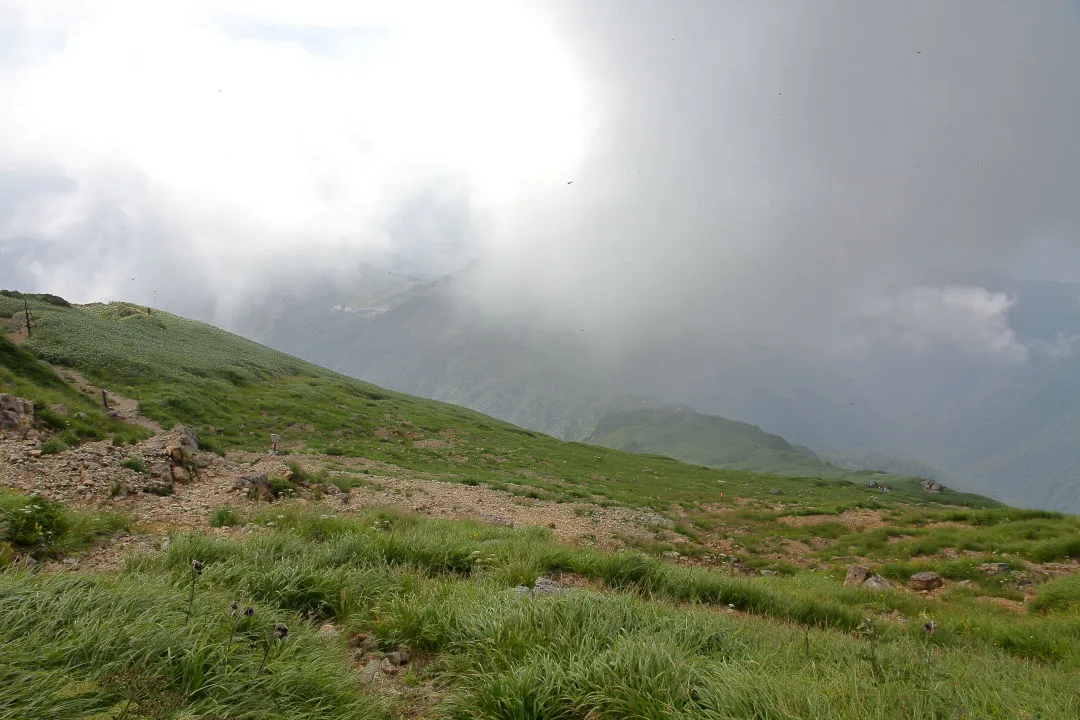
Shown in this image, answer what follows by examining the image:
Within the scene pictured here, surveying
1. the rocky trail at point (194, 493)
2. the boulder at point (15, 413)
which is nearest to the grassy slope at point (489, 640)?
the rocky trail at point (194, 493)

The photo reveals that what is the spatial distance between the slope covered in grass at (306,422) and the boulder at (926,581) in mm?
14264

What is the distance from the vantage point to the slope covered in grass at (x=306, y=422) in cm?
2927

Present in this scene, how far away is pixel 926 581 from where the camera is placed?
13.7m

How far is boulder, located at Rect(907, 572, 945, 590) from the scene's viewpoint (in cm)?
1359

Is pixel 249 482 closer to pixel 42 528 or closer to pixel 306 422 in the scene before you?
pixel 42 528

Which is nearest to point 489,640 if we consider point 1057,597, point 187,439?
point 1057,597

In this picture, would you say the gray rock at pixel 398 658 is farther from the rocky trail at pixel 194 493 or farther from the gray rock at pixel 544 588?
the rocky trail at pixel 194 493

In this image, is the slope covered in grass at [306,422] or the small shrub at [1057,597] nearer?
the small shrub at [1057,597]

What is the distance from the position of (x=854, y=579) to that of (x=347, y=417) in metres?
39.6

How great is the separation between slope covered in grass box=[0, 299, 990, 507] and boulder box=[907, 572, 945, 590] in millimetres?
14264

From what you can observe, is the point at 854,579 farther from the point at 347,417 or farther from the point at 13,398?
the point at 347,417

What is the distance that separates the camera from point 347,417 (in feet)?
142

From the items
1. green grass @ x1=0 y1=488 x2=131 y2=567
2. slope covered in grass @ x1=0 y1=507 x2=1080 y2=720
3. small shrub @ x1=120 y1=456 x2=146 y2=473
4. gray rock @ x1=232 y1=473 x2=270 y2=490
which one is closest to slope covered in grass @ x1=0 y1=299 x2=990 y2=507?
small shrub @ x1=120 y1=456 x2=146 y2=473

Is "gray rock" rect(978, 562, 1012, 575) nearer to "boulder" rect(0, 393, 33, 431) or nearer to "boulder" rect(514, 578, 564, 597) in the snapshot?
"boulder" rect(514, 578, 564, 597)
